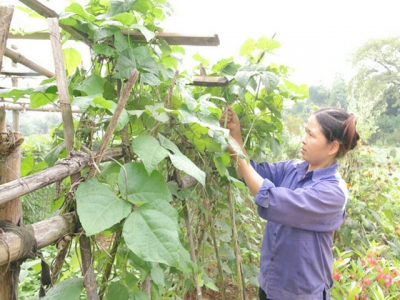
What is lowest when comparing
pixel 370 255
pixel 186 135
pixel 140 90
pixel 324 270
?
pixel 370 255

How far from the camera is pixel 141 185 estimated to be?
744 mm

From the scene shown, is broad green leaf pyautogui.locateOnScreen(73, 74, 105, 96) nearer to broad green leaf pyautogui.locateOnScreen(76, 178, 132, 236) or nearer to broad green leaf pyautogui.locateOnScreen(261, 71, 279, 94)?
broad green leaf pyautogui.locateOnScreen(76, 178, 132, 236)

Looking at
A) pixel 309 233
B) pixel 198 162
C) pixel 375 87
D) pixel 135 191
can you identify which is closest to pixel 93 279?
pixel 135 191

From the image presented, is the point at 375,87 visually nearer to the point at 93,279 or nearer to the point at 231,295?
the point at 231,295

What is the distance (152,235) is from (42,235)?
0.66ft

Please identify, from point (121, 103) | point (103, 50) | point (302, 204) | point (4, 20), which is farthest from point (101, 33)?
point (302, 204)

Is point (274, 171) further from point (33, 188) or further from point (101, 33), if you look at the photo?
point (33, 188)

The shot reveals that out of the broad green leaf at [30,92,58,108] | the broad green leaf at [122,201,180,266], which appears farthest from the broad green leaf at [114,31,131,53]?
the broad green leaf at [122,201,180,266]

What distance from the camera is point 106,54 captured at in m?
0.89

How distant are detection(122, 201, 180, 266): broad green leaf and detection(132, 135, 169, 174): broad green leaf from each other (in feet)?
0.29

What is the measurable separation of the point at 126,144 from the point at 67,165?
31 centimetres

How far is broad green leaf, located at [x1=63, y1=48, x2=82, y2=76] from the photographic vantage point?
1005 millimetres

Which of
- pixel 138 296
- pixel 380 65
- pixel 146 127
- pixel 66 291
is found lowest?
pixel 380 65

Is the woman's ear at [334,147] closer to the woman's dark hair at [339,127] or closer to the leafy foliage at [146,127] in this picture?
the woman's dark hair at [339,127]
